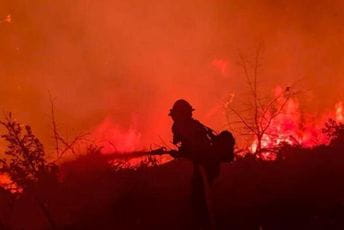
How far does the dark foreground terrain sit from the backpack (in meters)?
2.67

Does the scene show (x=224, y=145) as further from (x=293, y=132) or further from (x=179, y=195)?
(x=293, y=132)

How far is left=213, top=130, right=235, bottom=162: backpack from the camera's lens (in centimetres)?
916

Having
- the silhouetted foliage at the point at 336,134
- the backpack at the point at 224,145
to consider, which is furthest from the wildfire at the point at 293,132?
the backpack at the point at 224,145

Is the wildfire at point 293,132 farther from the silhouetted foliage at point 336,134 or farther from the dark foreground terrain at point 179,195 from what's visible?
the dark foreground terrain at point 179,195

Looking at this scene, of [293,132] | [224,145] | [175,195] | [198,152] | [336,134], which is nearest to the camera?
[224,145]

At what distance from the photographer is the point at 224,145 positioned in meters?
9.17

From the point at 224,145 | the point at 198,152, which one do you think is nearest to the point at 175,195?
the point at 198,152

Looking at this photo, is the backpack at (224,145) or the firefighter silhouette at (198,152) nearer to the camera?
the backpack at (224,145)

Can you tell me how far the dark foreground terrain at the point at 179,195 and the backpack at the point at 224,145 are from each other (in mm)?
2665

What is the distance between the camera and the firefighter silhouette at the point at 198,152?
930 centimetres

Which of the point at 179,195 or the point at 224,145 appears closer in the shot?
the point at 224,145

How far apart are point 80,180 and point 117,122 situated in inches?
885

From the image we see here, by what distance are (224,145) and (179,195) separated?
4342 mm

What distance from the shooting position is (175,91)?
3962cm
